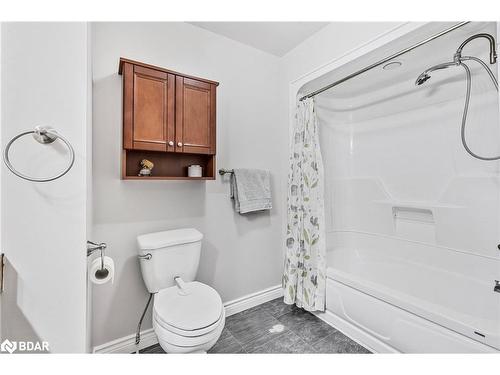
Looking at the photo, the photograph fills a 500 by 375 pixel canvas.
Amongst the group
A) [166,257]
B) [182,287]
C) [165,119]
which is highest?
[165,119]

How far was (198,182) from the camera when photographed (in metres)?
1.79

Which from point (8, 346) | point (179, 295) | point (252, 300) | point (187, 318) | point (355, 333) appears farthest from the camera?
point (252, 300)

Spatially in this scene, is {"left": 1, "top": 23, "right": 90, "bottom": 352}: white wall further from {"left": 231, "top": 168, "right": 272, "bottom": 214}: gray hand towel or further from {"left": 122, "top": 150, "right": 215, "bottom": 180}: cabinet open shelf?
{"left": 231, "top": 168, "right": 272, "bottom": 214}: gray hand towel

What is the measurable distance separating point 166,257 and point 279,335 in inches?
39.0

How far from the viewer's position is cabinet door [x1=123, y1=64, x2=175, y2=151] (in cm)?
137

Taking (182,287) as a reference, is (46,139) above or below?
above

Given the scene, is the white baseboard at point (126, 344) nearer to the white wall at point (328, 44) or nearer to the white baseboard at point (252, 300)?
the white baseboard at point (252, 300)

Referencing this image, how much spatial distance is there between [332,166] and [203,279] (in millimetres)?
1628

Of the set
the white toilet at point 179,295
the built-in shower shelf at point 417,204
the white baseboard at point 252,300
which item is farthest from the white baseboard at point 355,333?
the built-in shower shelf at point 417,204

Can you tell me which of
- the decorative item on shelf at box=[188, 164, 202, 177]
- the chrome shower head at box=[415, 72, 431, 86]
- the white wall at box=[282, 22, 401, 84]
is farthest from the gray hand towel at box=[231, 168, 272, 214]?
the chrome shower head at box=[415, 72, 431, 86]

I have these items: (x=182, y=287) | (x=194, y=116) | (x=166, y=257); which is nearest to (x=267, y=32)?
(x=194, y=116)

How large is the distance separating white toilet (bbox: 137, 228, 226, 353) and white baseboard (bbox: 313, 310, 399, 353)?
0.93m

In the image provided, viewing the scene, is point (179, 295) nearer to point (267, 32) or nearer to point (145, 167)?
point (145, 167)
